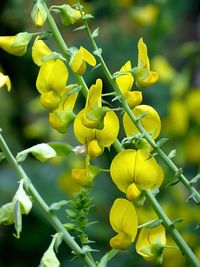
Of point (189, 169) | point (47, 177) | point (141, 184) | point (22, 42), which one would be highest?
point (22, 42)

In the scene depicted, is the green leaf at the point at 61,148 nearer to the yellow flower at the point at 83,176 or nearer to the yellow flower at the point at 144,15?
the yellow flower at the point at 83,176

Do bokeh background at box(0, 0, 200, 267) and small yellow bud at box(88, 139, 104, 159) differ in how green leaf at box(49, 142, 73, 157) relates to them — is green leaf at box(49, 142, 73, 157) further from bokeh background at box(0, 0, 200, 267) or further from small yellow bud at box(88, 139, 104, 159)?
bokeh background at box(0, 0, 200, 267)

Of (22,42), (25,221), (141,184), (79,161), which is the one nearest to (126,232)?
(141,184)

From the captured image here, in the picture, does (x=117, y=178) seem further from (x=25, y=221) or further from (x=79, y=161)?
(x=25, y=221)

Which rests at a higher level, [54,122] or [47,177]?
[54,122]

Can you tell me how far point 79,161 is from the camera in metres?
1.63

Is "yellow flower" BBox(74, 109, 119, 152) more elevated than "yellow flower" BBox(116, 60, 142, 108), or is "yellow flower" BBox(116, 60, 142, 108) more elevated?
"yellow flower" BBox(116, 60, 142, 108)

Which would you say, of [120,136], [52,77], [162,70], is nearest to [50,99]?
[52,77]

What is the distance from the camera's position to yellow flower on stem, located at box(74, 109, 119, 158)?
0.76m

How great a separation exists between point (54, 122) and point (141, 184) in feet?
0.35

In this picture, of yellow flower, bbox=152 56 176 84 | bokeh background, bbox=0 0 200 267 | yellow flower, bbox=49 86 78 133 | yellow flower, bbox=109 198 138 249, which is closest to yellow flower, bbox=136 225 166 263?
yellow flower, bbox=109 198 138 249

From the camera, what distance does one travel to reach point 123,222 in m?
0.76

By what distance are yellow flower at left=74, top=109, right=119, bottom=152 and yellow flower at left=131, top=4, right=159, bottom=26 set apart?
3.23ft

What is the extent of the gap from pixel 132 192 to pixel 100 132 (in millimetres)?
65
